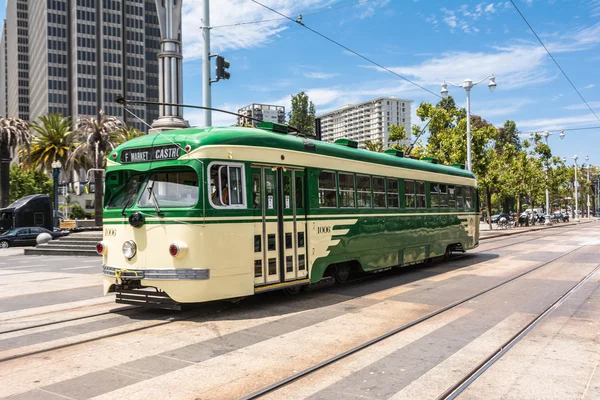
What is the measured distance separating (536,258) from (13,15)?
182 m

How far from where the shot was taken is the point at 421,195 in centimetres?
1504

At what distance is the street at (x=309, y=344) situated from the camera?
17.4 ft

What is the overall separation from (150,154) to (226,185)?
1427mm

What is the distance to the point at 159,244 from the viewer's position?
838cm

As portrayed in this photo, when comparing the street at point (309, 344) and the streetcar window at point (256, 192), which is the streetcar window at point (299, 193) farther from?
the street at point (309, 344)

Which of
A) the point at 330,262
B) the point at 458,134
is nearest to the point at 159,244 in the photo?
the point at 330,262

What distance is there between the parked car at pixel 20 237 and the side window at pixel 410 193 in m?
25.9

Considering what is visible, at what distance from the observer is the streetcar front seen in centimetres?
823

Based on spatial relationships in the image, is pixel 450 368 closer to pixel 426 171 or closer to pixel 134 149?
pixel 134 149

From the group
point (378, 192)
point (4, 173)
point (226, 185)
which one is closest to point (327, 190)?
point (378, 192)

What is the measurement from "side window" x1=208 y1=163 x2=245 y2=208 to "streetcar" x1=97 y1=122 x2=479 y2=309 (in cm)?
2

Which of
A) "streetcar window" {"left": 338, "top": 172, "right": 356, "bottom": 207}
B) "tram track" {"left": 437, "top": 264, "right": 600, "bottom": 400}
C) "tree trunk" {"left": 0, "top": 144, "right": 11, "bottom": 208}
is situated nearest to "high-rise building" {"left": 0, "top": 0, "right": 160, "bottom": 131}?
"tree trunk" {"left": 0, "top": 144, "right": 11, "bottom": 208}

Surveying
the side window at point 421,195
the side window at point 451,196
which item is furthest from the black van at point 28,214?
the side window at point 421,195

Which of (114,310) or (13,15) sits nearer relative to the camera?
(114,310)
